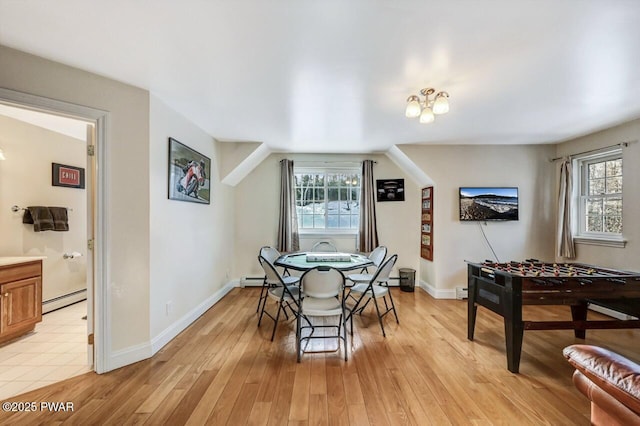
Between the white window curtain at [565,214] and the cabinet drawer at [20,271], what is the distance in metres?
6.89

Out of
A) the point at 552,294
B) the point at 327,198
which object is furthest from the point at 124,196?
the point at 552,294

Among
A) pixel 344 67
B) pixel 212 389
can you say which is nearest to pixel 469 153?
pixel 344 67

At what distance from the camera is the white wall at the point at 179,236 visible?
250 cm

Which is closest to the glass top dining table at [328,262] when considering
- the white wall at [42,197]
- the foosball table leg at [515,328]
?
the foosball table leg at [515,328]

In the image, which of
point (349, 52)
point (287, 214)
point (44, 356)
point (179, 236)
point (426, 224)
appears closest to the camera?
point (349, 52)

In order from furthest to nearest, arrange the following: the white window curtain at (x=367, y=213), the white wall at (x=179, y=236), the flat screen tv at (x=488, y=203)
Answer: the white window curtain at (x=367, y=213) < the flat screen tv at (x=488, y=203) < the white wall at (x=179, y=236)

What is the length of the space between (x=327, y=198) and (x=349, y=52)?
3.28 metres

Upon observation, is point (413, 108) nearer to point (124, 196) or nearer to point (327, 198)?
point (124, 196)

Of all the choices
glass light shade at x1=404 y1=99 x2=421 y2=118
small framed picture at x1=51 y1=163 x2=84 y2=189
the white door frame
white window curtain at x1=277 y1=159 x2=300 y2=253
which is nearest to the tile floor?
the white door frame

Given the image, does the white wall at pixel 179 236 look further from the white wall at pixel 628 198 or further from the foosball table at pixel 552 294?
the white wall at pixel 628 198

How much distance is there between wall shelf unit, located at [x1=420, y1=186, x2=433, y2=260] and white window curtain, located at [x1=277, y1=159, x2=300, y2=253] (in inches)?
89.1

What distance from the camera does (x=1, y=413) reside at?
5.68 feet

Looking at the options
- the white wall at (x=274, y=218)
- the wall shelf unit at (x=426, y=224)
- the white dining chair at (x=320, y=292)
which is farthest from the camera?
the white wall at (x=274, y=218)

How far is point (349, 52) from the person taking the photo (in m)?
1.82
